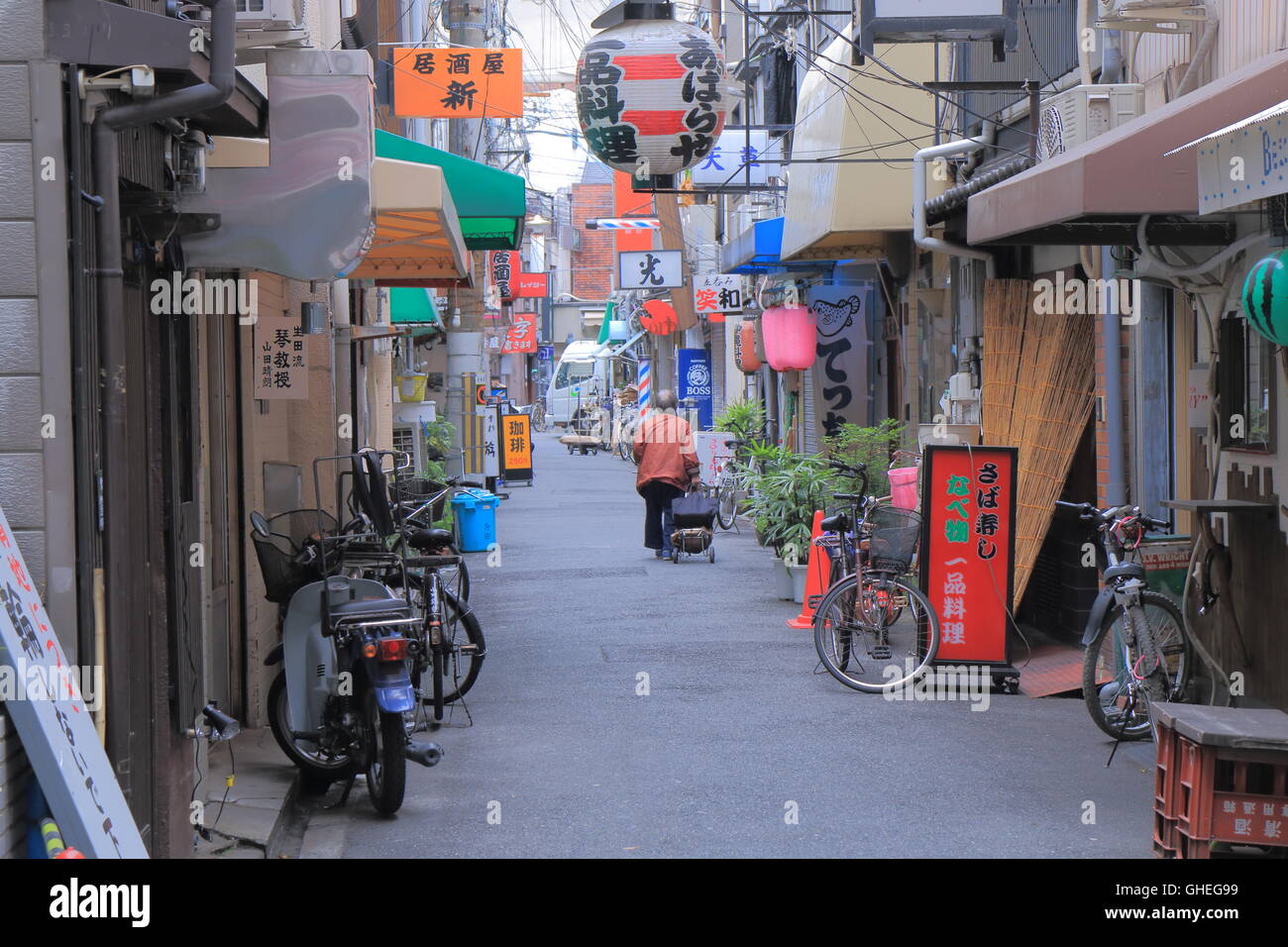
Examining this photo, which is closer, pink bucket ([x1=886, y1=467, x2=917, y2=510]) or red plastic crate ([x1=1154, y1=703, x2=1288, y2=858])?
red plastic crate ([x1=1154, y1=703, x2=1288, y2=858])

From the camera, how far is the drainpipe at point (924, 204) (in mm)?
12766

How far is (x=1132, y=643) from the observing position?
328 inches

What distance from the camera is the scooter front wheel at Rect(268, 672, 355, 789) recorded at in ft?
24.6

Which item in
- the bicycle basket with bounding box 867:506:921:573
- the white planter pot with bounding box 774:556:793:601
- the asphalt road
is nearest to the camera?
the asphalt road

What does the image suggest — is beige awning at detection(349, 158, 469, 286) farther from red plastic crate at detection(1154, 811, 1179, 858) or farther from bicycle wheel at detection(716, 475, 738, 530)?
bicycle wheel at detection(716, 475, 738, 530)

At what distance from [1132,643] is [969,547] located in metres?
1.99

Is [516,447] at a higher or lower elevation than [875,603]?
higher

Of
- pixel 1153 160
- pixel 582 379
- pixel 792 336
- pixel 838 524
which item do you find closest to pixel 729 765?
pixel 838 524

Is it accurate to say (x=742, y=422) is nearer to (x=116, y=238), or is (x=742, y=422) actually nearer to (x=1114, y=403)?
(x=1114, y=403)

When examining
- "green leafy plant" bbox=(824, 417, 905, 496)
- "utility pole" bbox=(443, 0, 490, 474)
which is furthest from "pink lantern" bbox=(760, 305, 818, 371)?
"green leafy plant" bbox=(824, 417, 905, 496)

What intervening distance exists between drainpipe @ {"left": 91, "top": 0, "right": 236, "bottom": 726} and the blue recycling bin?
13518mm

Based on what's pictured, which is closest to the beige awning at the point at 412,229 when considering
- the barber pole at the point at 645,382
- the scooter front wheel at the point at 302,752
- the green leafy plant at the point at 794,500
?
the scooter front wheel at the point at 302,752

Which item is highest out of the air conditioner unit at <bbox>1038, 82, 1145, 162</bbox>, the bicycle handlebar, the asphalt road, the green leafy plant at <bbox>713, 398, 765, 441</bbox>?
the air conditioner unit at <bbox>1038, 82, 1145, 162</bbox>

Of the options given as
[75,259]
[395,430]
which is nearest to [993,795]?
[75,259]
